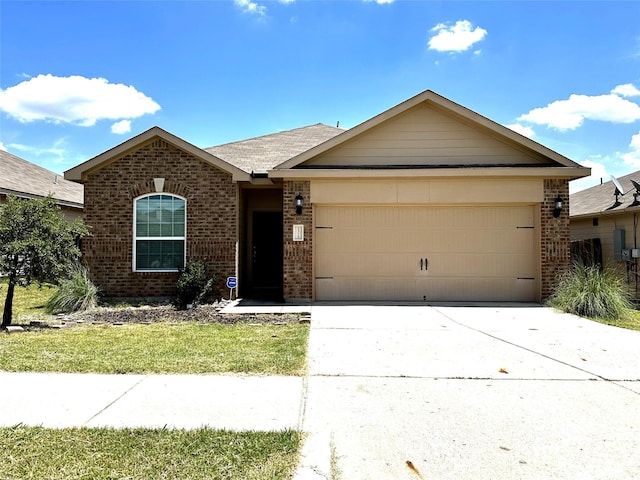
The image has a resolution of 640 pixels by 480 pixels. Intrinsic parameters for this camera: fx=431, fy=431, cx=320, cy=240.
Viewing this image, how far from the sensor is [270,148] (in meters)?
14.2

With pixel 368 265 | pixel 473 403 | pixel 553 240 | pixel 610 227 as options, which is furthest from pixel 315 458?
pixel 610 227

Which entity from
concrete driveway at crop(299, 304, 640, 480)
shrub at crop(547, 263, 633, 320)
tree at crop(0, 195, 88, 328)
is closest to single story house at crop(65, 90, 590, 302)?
shrub at crop(547, 263, 633, 320)

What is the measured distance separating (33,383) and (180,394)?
5.44ft

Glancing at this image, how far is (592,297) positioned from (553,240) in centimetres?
172

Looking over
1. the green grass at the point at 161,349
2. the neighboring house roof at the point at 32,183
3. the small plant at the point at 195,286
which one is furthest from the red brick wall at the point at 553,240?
the neighboring house roof at the point at 32,183

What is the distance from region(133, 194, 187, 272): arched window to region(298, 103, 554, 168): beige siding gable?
3.72 meters

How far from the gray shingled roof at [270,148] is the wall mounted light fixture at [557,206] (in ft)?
23.3

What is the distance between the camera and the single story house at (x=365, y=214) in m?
10.4

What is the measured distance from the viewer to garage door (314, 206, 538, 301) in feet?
34.8

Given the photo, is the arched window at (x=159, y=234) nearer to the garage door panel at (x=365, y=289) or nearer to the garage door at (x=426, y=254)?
the garage door at (x=426, y=254)

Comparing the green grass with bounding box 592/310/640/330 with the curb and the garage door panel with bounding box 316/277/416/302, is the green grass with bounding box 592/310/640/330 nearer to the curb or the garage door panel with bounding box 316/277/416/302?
the garage door panel with bounding box 316/277/416/302

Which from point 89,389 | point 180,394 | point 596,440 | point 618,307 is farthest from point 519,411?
point 618,307


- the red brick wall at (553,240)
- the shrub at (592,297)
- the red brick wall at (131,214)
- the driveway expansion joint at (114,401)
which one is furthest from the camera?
the red brick wall at (131,214)

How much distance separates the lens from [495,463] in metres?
2.98
